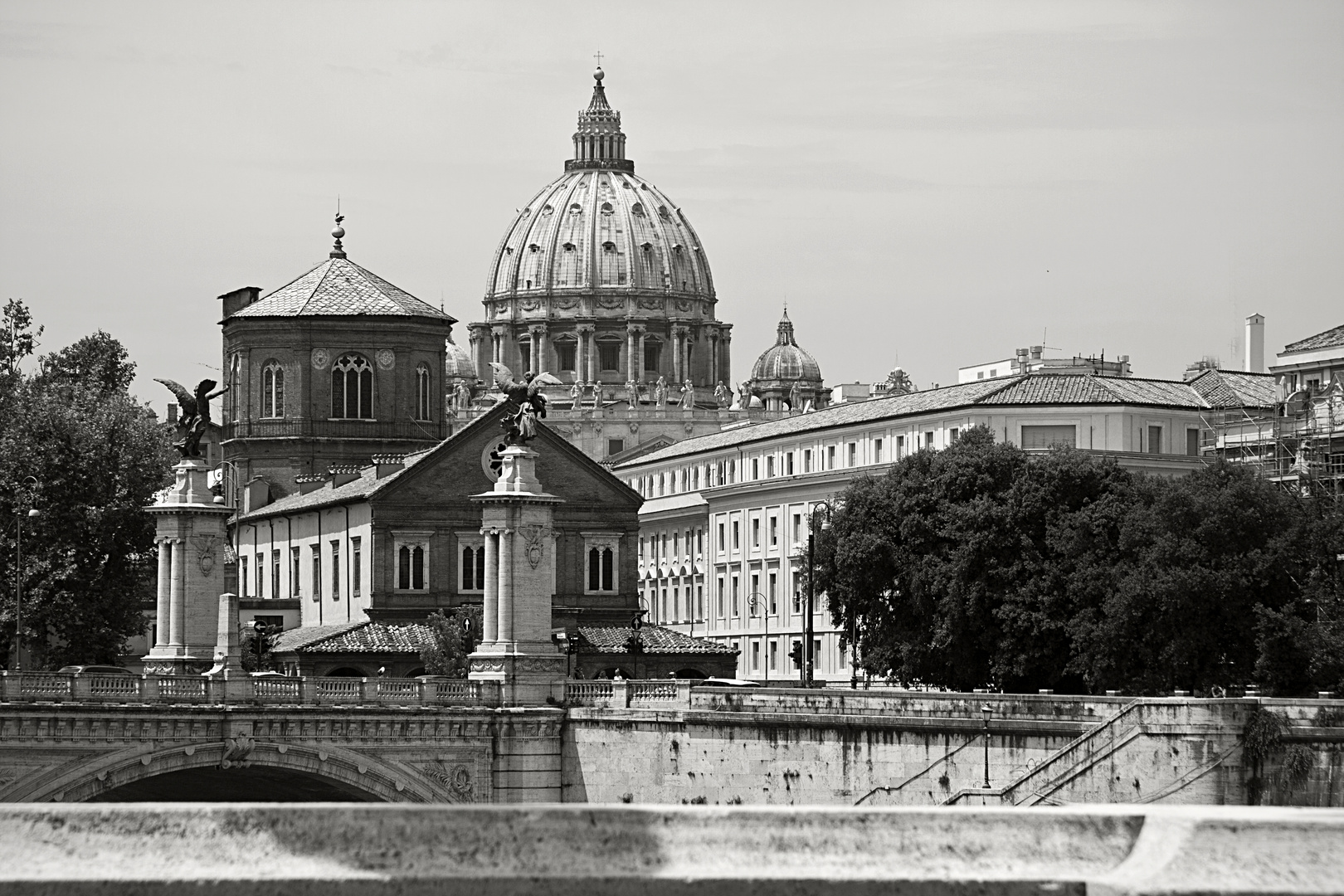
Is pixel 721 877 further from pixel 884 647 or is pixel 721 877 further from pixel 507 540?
pixel 884 647

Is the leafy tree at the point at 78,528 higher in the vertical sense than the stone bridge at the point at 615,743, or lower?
higher

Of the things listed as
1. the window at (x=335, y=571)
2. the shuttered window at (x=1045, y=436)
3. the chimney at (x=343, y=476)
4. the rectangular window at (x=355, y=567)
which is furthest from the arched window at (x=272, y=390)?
the shuttered window at (x=1045, y=436)

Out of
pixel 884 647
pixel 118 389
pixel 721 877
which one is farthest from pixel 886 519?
pixel 721 877

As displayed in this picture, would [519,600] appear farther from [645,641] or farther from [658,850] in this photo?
[658,850]

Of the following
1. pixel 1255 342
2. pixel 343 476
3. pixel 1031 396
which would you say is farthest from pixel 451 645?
pixel 1255 342

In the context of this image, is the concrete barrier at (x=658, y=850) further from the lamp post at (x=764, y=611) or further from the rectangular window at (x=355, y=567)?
the lamp post at (x=764, y=611)

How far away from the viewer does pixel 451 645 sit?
88000 mm

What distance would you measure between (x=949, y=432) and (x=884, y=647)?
113 ft

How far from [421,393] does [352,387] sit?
3282 millimetres

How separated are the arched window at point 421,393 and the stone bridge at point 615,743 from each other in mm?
42327

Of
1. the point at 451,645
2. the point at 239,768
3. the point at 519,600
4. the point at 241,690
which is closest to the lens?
the point at 239,768

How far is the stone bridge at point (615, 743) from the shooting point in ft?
164

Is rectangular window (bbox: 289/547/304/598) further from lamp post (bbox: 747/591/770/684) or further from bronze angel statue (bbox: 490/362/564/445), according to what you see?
bronze angel statue (bbox: 490/362/564/445)

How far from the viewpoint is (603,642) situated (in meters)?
98.6
